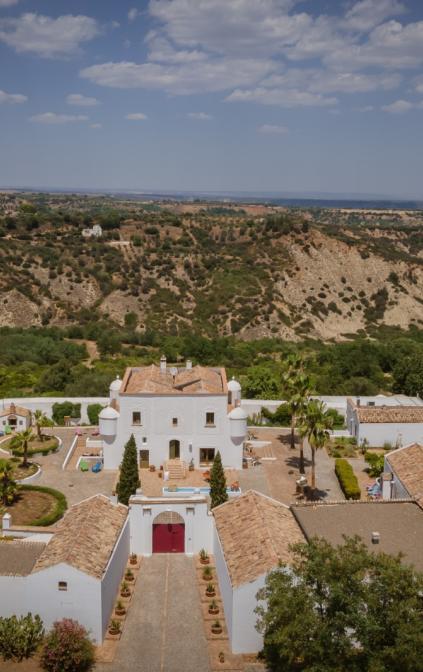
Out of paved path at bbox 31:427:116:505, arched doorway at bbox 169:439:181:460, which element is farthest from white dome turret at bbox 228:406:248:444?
paved path at bbox 31:427:116:505

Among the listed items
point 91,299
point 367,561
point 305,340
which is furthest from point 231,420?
point 91,299

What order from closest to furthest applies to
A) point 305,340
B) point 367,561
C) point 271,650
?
point 367,561
point 271,650
point 305,340

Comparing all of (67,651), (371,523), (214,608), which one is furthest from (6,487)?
(371,523)

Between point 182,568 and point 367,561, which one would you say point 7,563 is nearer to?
point 182,568

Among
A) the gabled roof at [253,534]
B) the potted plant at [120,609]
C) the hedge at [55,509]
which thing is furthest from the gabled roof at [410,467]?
the hedge at [55,509]

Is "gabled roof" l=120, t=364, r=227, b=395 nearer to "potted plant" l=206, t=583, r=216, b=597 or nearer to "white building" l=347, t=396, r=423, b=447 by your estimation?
"white building" l=347, t=396, r=423, b=447

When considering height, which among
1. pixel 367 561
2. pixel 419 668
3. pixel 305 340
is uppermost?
pixel 367 561

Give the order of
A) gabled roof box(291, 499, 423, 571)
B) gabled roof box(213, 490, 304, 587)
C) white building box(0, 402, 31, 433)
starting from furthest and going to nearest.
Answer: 1. white building box(0, 402, 31, 433)
2. gabled roof box(291, 499, 423, 571)
3. gabled roof box(213, 490, 304, 587)
